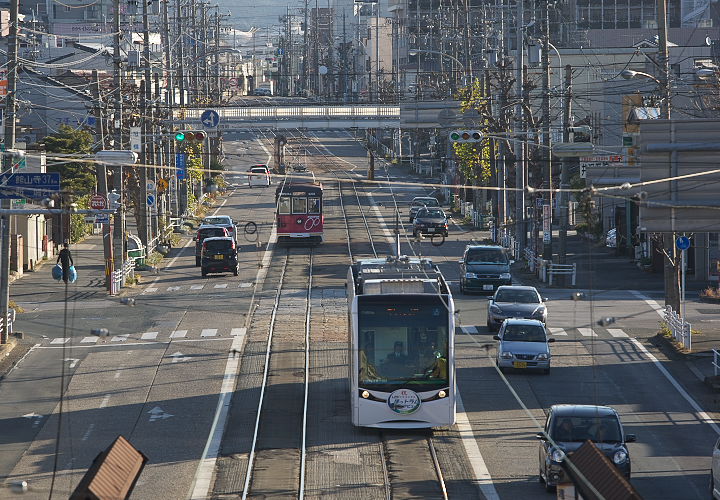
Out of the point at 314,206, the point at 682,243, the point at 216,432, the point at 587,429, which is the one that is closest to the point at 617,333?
the point at 682,243

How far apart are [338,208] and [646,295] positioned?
115ft

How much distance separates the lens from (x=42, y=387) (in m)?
28.3

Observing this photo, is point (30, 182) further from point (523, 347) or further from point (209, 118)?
point (209, 118)

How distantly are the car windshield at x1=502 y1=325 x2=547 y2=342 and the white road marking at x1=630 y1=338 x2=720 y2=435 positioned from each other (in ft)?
10.5

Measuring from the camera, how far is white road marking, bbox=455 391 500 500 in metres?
19.1

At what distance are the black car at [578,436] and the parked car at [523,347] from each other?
849 centimetres

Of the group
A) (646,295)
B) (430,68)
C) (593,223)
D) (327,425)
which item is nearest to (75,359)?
(327,425)

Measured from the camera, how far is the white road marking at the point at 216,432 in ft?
63.4

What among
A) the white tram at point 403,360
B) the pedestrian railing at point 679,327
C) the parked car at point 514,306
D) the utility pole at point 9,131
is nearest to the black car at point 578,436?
the white tram at point 403,360

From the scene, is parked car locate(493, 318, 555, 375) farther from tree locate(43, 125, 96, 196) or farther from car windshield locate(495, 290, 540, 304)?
tree locate(43, 125, 96, 196)

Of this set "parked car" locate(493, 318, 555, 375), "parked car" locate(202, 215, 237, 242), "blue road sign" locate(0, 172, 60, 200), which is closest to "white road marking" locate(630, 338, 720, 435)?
"parked car" locate(493, 318, 555, 375)

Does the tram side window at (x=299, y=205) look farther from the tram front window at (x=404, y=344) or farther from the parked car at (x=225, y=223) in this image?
the tram front window at (x=404, y=344)

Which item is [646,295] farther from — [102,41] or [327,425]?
[102,41]

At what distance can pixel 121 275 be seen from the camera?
44375 mm
